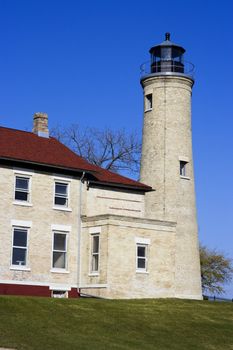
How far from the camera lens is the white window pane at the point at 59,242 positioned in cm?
3947

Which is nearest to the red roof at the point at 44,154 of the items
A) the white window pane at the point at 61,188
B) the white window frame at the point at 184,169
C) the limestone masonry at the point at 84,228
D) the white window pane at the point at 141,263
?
the limestone masonry at the point at 84,228

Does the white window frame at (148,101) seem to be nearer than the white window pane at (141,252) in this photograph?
No

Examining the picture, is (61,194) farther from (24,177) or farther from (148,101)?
(148,101)

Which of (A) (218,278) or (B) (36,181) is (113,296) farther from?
(A) (218,278)

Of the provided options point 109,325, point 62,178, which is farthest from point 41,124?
point 109,325

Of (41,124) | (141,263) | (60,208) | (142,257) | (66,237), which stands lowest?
(141,263)

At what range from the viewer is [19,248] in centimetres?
3806

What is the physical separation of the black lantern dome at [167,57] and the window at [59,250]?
1332cm

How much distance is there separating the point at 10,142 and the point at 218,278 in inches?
1431

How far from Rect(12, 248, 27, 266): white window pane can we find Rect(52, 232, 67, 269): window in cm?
176

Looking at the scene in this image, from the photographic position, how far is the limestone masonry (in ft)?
125

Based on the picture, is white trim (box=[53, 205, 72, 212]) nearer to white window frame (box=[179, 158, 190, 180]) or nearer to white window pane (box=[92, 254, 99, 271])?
white window pane (box=[92, 254, 99, 271])

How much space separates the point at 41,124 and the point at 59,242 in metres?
7.67

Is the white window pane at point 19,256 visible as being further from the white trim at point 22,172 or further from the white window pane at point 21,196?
the white trim at point 22,172
